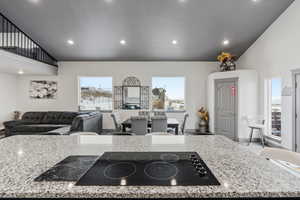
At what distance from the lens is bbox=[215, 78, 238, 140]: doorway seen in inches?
208

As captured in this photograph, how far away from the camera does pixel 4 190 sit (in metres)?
0.78

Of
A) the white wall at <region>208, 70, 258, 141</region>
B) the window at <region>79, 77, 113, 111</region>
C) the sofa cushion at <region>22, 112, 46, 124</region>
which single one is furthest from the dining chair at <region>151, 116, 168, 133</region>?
the sofa cushion at <region>22, 112, 46, 124</region>

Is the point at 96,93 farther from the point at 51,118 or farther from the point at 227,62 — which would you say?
the point at 227,62

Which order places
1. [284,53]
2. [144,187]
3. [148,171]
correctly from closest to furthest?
[144,187]
[148,171]
[284,53]

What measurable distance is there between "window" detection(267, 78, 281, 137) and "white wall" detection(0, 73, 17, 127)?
914 cm

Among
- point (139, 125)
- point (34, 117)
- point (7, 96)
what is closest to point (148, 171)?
point (139, 125)

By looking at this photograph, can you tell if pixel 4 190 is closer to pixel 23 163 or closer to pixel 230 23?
pixel 23 163

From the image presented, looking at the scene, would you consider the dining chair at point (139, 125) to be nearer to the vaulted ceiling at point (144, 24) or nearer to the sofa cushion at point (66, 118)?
the vaulted ceiling at point (144, 24)

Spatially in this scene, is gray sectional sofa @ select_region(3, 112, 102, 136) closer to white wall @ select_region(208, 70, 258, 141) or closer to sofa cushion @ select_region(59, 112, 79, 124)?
sofa cushion @ select_region(59, 112, 79, 124)

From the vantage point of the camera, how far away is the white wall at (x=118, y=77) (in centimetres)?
657

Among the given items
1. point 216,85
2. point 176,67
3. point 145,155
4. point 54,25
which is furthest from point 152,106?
point 145,155

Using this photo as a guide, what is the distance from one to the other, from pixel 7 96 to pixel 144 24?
19.5 feet

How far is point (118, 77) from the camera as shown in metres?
6.62

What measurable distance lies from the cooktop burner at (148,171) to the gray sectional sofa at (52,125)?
10.1ft
